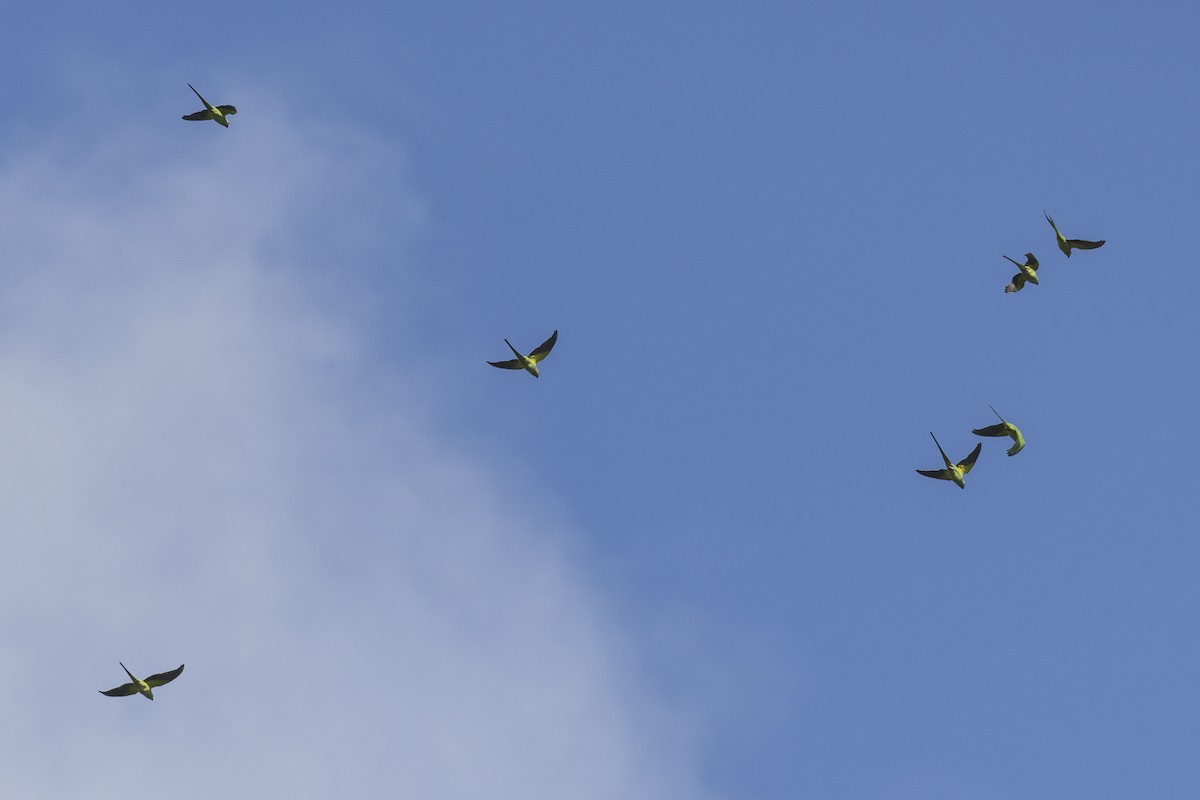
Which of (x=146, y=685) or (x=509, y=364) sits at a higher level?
(x=509, y=364)

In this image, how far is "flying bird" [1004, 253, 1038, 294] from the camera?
90375mm

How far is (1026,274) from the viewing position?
9075 cm

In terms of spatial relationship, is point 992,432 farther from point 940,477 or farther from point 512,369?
point 512,369

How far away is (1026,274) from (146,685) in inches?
2393

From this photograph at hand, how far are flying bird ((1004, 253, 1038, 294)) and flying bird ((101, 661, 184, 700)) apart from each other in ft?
186

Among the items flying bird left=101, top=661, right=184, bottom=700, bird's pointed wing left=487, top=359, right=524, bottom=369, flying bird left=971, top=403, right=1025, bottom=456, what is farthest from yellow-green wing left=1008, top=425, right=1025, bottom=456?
flying bird left=101, top=661, right=184, bottom=700

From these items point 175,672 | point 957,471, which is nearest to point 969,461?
point 957,471

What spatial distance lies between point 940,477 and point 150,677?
50365 millimetres

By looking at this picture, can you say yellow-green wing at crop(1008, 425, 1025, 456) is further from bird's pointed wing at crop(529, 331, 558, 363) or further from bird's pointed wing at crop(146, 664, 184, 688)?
bird's pointed wing at crop(146, 664, 184, 688)

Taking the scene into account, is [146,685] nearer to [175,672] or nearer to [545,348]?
[175,672]

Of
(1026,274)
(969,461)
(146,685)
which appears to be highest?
(1026,274)

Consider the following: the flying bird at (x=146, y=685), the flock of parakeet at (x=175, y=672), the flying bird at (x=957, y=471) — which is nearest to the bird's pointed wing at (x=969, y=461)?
the flying bird at (x=957, y=471)

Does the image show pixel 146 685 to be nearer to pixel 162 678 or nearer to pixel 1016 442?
→ pixel 162 678

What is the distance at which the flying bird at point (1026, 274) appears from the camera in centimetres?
9038
